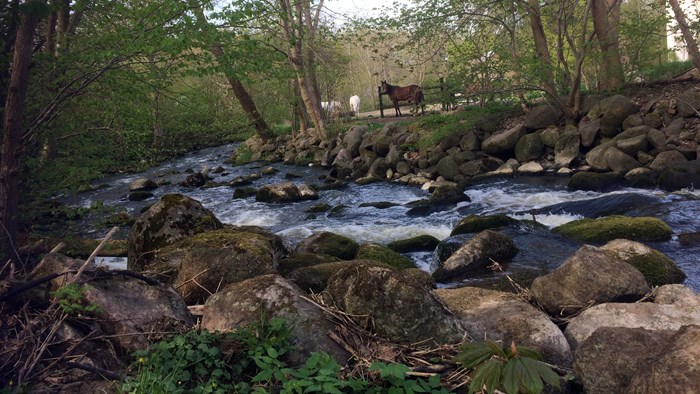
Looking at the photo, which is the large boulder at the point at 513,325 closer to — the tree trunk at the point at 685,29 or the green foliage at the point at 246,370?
the green foliage at the point at 246,370

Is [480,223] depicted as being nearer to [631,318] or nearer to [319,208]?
[319,208]

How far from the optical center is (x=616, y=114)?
13.5 metres

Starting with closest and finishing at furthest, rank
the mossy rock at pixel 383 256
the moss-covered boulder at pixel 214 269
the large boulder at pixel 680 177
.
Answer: the moss-covered boulder at pixel 214 269 < the mossy rock at pixel 383 256 < the large boulder at pixel 680 177

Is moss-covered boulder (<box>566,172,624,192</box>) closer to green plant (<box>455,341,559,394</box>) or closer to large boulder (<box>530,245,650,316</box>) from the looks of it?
large boulder (<box>530,245,650,316</box>)

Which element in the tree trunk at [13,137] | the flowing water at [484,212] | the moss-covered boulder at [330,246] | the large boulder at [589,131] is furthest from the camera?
the large boulder at [589,131]

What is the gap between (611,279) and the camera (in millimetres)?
4609

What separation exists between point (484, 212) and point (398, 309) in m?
8.19

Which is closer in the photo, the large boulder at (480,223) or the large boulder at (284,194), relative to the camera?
the large boulder at (480,223)

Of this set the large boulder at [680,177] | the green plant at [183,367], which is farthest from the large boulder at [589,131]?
the green plant at [183,367]

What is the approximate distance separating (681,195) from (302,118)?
18726 mm

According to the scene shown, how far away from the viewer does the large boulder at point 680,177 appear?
1047 centimetres

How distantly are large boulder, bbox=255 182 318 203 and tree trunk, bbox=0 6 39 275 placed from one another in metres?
10.2

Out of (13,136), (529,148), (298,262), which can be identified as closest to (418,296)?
(298,262)

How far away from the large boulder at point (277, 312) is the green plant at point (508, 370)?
2.89 ft
